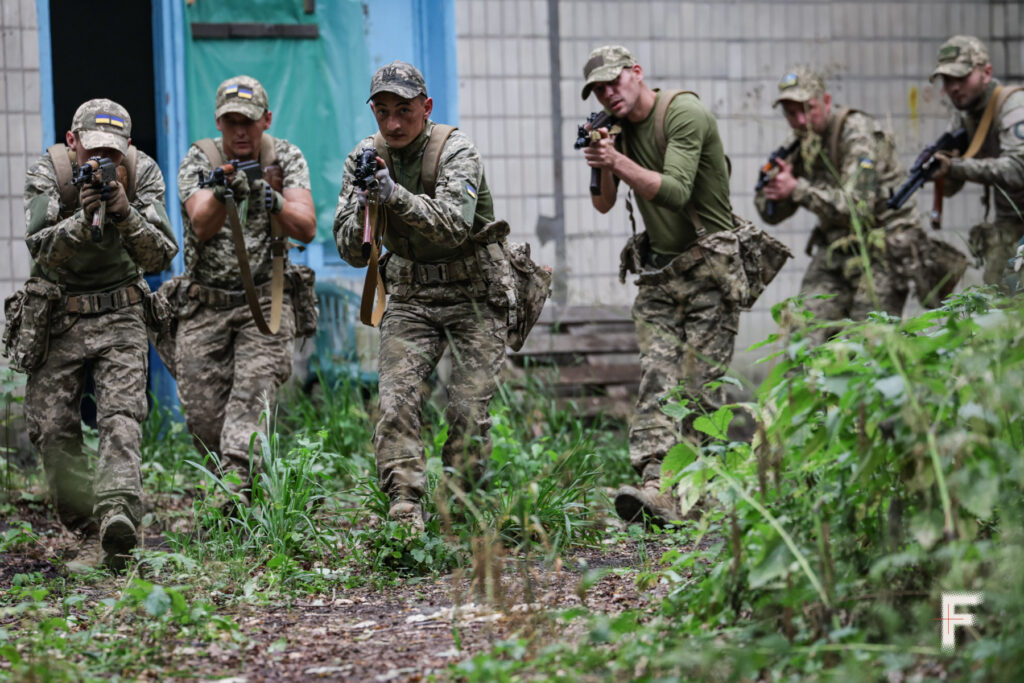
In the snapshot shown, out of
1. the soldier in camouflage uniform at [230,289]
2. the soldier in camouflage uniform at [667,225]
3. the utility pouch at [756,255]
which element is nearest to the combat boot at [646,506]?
the soldier in camouflage uniform at [667,225]

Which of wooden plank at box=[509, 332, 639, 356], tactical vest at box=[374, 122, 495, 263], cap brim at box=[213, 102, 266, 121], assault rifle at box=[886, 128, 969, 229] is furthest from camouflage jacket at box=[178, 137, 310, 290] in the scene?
assault rifle at box=[886, 128, 969, 229]

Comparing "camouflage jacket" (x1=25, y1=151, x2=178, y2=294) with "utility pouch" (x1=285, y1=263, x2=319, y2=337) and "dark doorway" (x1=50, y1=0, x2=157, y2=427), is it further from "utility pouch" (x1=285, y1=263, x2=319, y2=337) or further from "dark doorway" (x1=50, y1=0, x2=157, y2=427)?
"dark doorway" (x1=50, y1=0, x2=157, y2=427)

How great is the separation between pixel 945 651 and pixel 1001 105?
197 inches

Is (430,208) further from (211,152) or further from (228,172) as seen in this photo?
(211,152)

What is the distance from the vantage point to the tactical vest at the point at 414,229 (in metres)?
4.93

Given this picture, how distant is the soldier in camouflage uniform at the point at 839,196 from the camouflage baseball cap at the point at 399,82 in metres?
3.01

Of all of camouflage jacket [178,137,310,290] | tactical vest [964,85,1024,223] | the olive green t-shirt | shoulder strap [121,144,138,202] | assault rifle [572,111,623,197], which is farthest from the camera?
tactical vest [964,85,1024,223]

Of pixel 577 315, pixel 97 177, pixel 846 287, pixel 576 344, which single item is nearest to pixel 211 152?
pixel 97 177

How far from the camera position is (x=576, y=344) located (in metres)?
7.70

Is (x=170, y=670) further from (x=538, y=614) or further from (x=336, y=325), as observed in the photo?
(x=336, y=325)

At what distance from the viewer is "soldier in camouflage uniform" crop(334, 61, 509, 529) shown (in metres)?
4.75

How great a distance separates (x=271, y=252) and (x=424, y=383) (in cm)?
132

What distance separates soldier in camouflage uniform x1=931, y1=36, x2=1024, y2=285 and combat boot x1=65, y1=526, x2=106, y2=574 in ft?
15.3

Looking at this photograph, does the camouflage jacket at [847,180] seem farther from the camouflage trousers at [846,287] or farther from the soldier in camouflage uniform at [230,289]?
the soldier in camouflage uniform at [230,289]
